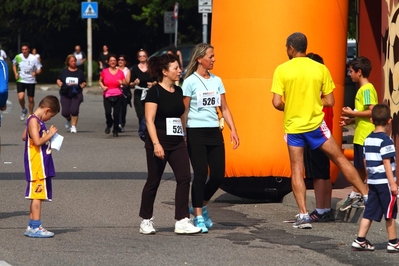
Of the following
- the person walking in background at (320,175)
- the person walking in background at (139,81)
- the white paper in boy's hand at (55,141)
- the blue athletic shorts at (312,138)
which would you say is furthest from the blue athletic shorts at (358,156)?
the person walking in background at (139,81)

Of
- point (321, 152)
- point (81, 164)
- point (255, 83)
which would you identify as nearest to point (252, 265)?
point (321, 152)

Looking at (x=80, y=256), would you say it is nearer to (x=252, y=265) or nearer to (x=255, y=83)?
(x=252, y=265)

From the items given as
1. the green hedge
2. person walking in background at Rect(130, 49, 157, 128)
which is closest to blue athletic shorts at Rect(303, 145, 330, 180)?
person walking in background at Rect(130, 49, 157, 128)

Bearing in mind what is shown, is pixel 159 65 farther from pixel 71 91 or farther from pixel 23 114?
pixel 23 114

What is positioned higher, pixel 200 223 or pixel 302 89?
pixel 302 89

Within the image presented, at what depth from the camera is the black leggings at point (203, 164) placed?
935cm

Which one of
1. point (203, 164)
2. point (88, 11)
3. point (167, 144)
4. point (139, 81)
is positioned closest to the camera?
point (167, 144)

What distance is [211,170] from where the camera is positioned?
9.50m

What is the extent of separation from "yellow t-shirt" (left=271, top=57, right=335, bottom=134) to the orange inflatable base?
1.73 metres

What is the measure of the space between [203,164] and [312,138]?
1.02m

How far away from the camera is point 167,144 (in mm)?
9117

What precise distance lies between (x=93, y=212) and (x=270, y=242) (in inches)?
92.8

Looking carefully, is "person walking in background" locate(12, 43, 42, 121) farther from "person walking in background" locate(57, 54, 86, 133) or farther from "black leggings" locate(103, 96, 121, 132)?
"black leggings" locate(103, 96, 121, 132)

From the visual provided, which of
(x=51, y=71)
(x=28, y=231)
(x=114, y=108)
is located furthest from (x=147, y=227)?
(x=51, y=71)
